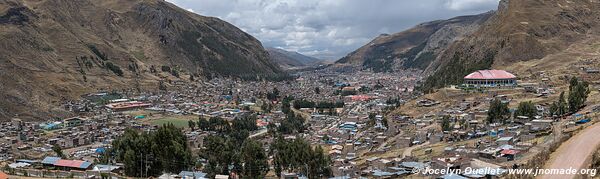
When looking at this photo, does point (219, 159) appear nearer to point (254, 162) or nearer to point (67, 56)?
point (254, 162)

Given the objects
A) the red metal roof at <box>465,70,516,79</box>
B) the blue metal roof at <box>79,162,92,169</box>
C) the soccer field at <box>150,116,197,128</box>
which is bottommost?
the blue metal roof at <box>79,162,92,169</box>

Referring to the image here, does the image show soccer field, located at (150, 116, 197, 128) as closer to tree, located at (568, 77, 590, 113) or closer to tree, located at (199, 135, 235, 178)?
tree, located at (199, 135, 235, 178)

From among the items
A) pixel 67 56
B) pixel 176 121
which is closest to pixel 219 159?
pixel 176 121

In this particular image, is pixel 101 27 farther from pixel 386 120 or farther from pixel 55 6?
pixel 386 120

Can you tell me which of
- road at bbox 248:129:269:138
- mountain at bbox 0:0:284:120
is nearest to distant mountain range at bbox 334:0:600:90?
road at bbox 248:129:269:138

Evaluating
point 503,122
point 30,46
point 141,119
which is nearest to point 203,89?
point 30,46
